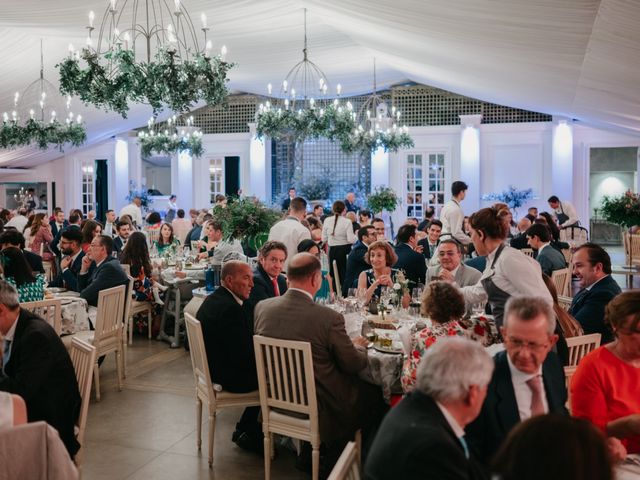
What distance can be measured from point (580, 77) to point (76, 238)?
6.01 metres

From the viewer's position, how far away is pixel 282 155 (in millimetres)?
18672

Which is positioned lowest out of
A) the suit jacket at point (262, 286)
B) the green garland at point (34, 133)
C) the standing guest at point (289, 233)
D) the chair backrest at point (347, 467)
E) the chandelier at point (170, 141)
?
the chair backrest at point (347, 467)

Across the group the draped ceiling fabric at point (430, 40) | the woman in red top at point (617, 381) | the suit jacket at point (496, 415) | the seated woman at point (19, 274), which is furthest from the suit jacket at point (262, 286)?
the draped ceiling fabric at point (430, 40)

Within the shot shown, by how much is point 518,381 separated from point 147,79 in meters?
4.55

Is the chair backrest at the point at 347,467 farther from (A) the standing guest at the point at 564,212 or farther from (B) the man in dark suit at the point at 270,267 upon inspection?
(A) the standing guest at the point at 564,212

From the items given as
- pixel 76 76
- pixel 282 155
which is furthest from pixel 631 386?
pixel 282 155

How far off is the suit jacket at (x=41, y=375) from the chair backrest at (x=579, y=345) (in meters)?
2.70

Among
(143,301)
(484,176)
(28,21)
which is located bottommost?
(143,301)

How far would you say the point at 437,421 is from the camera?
6.00 feet

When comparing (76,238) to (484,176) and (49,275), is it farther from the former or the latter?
(484,176)

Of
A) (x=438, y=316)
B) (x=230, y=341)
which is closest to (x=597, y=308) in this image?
(x=438, y=316)

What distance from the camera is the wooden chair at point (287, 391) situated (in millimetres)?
3529

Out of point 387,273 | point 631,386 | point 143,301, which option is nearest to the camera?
point 631,386

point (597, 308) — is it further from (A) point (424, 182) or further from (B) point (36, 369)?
(A) point (424, 182)
